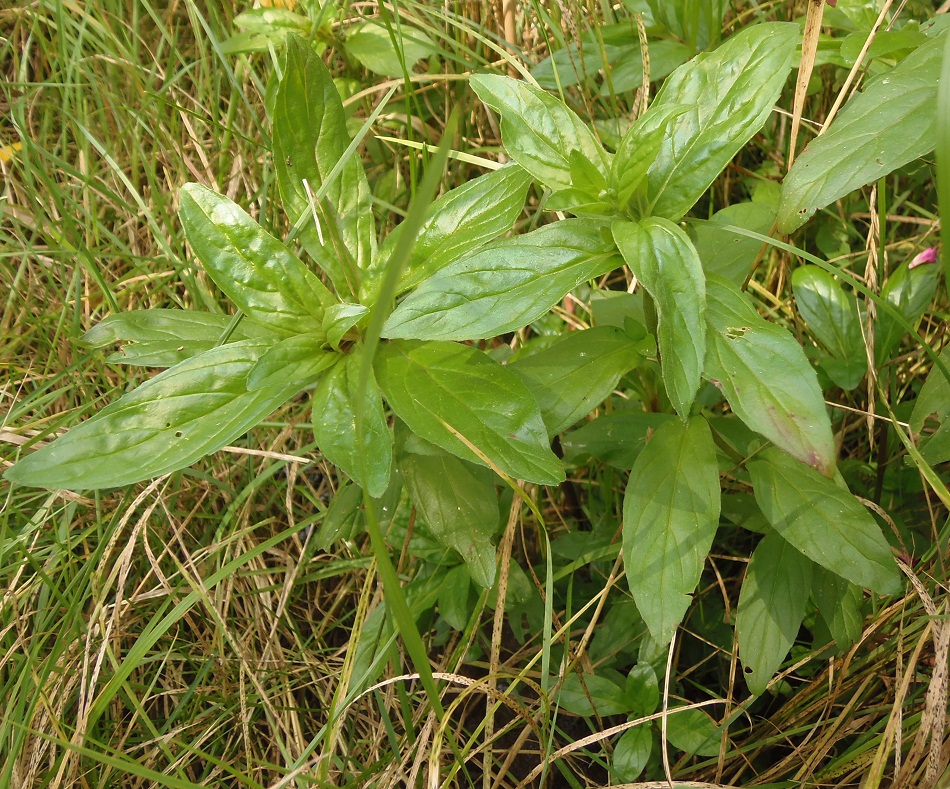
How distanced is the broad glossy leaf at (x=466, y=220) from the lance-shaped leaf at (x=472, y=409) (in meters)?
0.15

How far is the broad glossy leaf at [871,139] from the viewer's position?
133cm

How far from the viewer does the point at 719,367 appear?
1.26m

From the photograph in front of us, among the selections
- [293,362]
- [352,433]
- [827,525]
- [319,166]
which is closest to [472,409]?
[352,433]

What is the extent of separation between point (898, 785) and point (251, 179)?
2.16 metres

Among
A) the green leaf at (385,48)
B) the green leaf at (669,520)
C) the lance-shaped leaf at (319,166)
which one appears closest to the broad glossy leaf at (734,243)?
the green leaf at (669,520)

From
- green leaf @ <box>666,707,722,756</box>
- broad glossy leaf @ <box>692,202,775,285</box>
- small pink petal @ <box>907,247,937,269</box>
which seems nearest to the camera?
broad glossy leaf @ <box>692,202,775,285</box>

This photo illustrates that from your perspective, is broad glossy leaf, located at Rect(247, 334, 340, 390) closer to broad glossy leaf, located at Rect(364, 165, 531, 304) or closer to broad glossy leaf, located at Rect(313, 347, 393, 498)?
broad glossy leaf, located at Rect(313, 347, 393, 498)

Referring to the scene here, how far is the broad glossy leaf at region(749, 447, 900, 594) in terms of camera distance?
57.1 inches

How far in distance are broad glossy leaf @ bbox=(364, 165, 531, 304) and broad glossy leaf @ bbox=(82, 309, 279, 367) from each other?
31cm

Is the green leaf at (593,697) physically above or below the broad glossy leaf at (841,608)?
below

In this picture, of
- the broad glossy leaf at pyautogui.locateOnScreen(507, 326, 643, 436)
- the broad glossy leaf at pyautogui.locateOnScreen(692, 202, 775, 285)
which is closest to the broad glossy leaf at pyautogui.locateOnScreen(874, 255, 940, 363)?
the broad glossy leaf at pyautogui.locateOnScreen(692, 202, 775, 285)

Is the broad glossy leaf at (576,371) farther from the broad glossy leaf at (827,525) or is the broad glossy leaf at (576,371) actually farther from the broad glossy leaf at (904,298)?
the broad glossy leaf at (904,298)

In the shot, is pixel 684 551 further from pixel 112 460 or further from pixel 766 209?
pixel 112 460

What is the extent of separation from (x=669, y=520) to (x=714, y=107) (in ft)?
2.18
